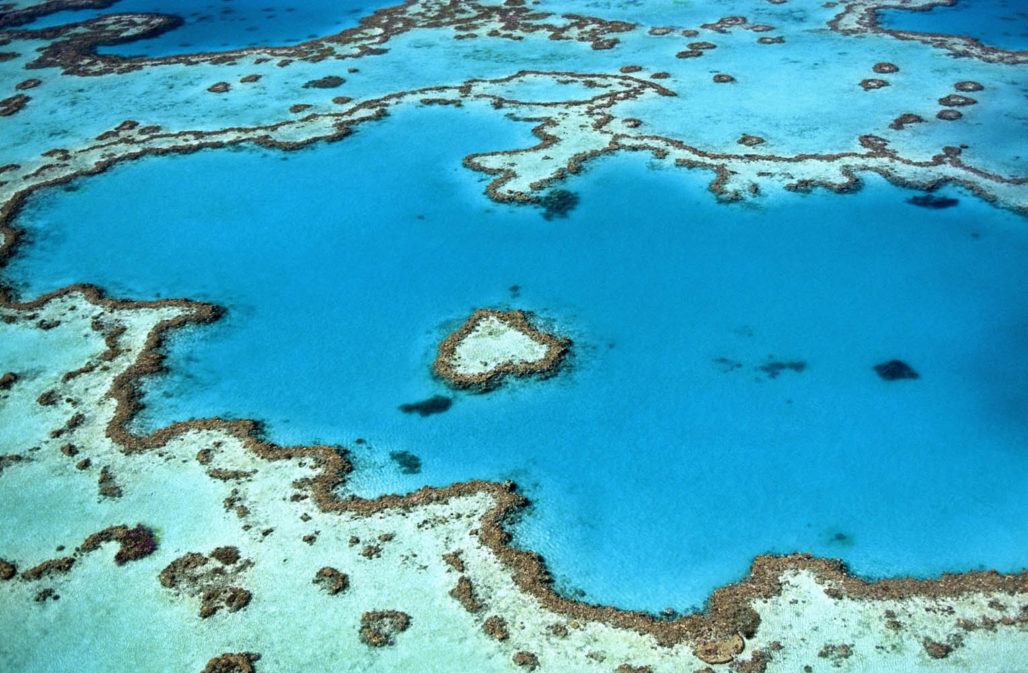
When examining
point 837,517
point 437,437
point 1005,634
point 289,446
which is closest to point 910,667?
point 1005,634

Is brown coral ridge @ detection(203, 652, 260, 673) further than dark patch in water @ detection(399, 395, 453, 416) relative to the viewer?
No

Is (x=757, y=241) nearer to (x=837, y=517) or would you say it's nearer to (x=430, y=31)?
(x=837, y=517)

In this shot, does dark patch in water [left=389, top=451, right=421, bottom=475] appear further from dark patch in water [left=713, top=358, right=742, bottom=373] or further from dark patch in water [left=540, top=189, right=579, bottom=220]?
dark patch in water [left=540, top=189, right=579, bottom=220]

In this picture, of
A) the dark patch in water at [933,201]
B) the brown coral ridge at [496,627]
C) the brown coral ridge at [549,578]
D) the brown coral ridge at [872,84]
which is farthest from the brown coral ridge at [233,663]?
the brown coral ridge at [872,84]

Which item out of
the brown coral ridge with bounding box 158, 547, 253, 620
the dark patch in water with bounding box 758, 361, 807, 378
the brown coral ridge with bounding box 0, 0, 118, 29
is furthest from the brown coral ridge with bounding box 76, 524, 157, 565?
the brown coral ridge with bounding box 0, 0, 118, 29

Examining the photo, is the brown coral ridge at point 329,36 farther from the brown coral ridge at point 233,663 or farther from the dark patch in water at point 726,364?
the brown coral ridge at point 233,663
